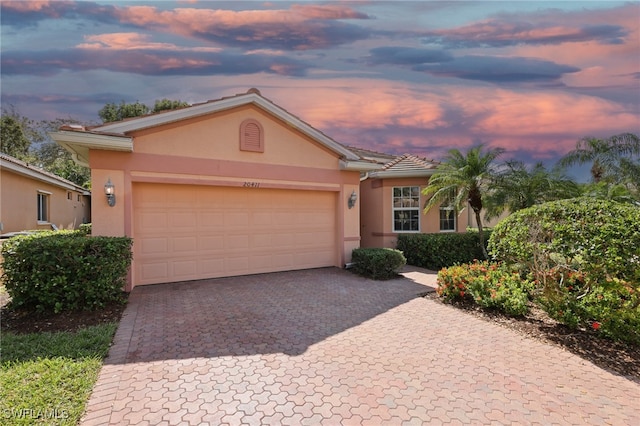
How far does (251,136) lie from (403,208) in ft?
23.0

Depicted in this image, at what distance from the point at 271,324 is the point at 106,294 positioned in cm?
337

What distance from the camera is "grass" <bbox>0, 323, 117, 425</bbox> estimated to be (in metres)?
3.12

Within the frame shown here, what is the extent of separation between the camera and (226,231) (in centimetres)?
940

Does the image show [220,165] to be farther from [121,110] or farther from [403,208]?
[121,110]

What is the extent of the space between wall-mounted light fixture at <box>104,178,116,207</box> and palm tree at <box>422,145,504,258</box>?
9.86m

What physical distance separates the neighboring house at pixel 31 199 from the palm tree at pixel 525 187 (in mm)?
18024

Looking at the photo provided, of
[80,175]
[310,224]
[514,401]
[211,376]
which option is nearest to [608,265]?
[514,401]

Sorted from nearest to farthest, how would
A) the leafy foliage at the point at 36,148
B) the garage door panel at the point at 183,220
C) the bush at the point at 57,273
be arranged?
the bush at the point at 57,273, the garage door panel at the point at 183,220, the leafy foliage at the point at 36,148

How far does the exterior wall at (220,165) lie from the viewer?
7707mm

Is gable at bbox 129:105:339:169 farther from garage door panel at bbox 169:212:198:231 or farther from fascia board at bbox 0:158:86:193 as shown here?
fascia board at bbox 0:158:86:193

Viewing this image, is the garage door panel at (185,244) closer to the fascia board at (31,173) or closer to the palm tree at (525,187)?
the fascia board at (31,173)

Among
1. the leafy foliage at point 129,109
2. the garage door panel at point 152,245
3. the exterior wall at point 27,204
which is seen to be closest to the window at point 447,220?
the garage door panel at point 152,245

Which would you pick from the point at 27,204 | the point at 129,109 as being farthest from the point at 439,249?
the point at 129,109

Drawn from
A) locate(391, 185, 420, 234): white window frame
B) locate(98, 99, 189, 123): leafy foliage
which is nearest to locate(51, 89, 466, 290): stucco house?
locate(391, 185, 420, 234): white window frame
